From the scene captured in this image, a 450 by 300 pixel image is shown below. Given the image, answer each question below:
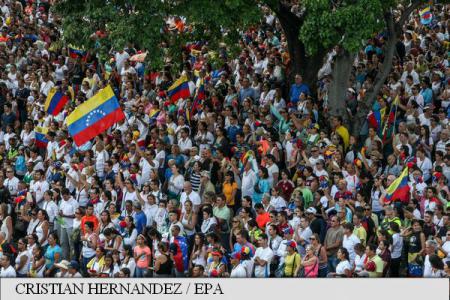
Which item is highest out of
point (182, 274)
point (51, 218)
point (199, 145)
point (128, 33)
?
point (128, 33)

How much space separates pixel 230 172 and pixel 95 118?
9.73 ft

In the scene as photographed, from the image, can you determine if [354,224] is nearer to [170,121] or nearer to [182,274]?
[182,274]

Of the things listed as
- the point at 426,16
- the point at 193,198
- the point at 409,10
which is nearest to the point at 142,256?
the point at 193,198

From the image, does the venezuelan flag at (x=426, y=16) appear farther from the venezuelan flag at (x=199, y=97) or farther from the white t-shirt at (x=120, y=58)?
the white t-shirt at (x=120, y=58)

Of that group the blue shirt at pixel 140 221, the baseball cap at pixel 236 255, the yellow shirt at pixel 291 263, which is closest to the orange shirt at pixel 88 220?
the blue shirt at pixel 140 221

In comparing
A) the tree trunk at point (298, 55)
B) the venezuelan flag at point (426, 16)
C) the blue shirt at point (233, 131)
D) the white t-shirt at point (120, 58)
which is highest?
the venezuelan flag at point (426, 16)

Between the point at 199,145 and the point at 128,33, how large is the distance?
296 cm

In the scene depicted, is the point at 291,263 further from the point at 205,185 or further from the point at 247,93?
the point at 247,93

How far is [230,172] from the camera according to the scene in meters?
22.9

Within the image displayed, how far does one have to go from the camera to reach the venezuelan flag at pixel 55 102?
27.0m

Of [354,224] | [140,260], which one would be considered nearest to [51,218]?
[140,260]

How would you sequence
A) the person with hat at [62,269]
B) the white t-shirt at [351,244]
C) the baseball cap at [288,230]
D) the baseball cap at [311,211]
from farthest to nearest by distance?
the baseball cap at [311,211]
the baseball cap at [288,230]
the person with hat at [62,269]
the white t-shirt at [351,244]

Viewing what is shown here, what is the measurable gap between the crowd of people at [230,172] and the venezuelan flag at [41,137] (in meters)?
0.07

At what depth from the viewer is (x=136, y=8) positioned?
78.2 feet
